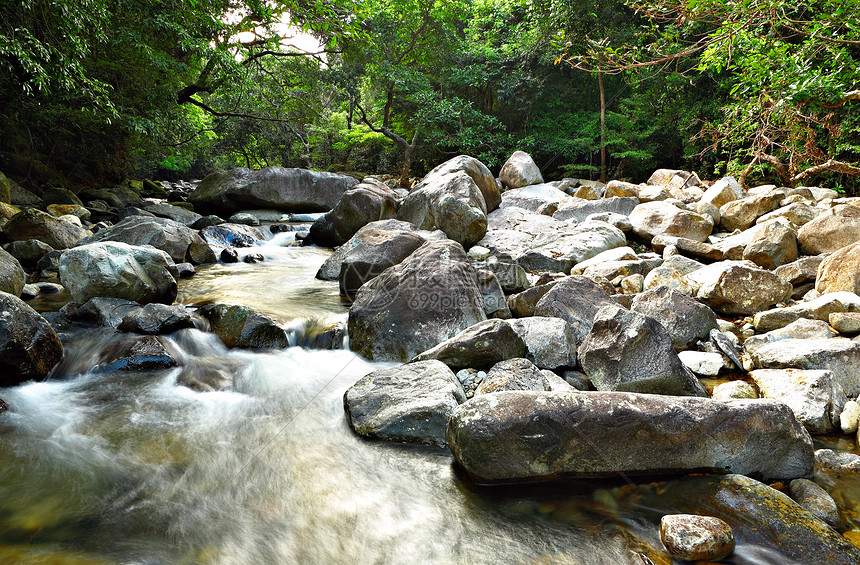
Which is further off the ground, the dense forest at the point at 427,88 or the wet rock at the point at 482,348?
the dense forest at the point at 427,88

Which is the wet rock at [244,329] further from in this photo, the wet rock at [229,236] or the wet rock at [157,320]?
the wet rock at [229,236]

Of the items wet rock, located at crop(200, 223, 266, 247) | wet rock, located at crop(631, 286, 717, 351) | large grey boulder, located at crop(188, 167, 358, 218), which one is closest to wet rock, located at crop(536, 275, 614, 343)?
wet rock, located at crop(631, 286, 717, 351)

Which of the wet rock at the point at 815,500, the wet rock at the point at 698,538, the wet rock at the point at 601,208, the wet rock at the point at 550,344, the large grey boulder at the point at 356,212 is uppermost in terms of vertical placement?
the large grey boulder at the point at 356,212

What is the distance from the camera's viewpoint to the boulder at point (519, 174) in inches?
503

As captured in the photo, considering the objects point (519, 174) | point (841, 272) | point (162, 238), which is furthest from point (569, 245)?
point (162, 238)

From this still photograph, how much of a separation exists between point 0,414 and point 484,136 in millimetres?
17022

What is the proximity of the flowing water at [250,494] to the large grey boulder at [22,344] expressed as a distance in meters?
0.11

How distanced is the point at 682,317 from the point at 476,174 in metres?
6.26

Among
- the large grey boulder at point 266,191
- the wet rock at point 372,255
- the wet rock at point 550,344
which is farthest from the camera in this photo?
the large grey boulder at point 266,191

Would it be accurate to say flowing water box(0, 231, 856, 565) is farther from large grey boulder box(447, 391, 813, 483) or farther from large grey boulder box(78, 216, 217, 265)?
large grey boulder box(78, 216, 217, 265)

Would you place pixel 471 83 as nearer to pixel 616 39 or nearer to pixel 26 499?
pixel 616 39

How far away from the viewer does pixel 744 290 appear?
4.91 meters

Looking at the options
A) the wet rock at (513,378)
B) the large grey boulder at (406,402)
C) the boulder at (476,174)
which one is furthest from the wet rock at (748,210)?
the large grey boulder at (406,402)

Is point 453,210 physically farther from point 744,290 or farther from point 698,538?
point 698,538
